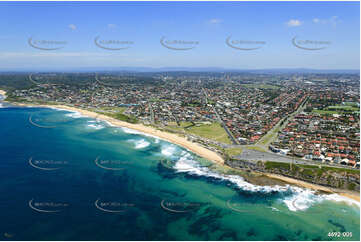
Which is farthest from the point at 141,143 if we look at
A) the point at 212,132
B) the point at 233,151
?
the point at 233,151

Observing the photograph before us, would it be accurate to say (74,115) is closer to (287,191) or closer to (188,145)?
(188,145)

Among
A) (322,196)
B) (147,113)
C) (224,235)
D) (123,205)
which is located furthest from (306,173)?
(147,113)

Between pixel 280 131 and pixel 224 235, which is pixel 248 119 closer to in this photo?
pixel 280 131

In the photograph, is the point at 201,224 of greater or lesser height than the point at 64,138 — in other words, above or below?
below

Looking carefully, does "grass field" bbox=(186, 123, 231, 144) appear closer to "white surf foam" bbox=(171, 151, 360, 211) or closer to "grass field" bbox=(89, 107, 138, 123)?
"white surf foam" bbox=(171, 151, 360, 211)

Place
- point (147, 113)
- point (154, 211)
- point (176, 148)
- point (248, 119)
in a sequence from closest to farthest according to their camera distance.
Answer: point (154, 211), point (176, 148), point (248, 119), point (147, 113)

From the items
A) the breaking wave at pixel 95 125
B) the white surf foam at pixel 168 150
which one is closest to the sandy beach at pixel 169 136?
the white surf foam at pixel 168 150

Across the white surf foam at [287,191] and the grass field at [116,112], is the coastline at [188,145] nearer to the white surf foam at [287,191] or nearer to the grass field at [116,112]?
the white surf foam at [287,191]
